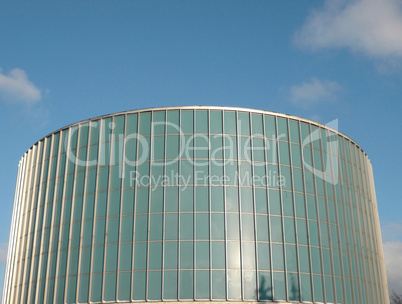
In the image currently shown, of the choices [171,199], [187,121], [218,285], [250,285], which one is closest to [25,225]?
[171,199]

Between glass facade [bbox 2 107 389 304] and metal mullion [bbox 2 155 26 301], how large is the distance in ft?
3.65

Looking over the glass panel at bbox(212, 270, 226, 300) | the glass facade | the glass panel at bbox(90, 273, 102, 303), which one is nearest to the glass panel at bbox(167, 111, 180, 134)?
the glass facade

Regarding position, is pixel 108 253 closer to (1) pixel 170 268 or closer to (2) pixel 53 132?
(1) pixel 170 268

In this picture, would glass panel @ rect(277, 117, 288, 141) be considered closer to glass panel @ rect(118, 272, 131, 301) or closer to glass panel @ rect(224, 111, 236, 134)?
glass panel @ rect(224, 111, 236, 134)

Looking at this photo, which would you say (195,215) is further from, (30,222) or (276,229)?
(30,222)

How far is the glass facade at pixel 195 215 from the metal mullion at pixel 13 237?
1113 mm

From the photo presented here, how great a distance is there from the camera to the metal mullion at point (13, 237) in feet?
177

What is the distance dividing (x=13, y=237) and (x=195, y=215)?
25.4m

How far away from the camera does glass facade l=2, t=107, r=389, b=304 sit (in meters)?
42.9

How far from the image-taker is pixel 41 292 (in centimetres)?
4728

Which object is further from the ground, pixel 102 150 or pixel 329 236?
pixel 102 150

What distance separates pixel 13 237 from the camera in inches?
2228

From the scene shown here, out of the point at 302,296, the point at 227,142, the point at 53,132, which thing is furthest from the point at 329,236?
the point at 53,132

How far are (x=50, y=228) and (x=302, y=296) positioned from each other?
26.1 metres
